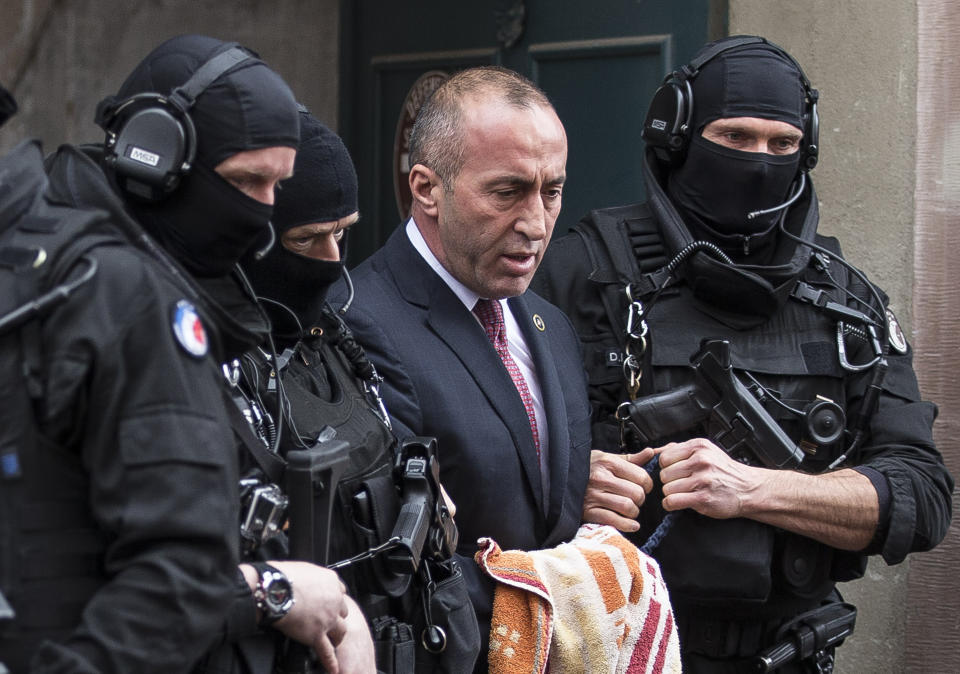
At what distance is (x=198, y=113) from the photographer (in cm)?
174

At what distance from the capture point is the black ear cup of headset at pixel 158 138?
67.2 inches

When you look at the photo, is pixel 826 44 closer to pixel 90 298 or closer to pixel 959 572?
pixel 959 572

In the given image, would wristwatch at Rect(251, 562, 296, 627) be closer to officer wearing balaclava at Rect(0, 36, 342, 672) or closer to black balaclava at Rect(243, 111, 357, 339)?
officer wearing balaclava at Rect(0, 36, 342, 672)

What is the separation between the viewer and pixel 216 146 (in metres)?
1.74

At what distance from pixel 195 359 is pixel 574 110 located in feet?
9.14

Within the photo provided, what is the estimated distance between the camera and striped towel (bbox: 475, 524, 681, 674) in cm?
233

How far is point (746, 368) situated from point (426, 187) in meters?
0.86

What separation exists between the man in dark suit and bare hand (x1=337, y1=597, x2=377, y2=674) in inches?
17.7

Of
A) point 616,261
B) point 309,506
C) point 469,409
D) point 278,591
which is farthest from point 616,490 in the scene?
point 278,591

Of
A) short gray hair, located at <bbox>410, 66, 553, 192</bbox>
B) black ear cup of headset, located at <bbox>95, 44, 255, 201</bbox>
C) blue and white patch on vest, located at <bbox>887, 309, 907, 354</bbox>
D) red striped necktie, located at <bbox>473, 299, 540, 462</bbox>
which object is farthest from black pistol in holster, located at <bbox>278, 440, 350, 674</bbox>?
blue and white patch on vest, located at <bbox>887, 309, 907, 354</bbox>

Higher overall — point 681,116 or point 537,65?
point 537,65

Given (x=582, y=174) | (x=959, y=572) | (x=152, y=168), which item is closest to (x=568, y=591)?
(x=152, y=168)

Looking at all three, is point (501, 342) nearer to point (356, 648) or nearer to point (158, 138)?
point (356, 648)

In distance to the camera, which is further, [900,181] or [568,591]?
[900,181]
